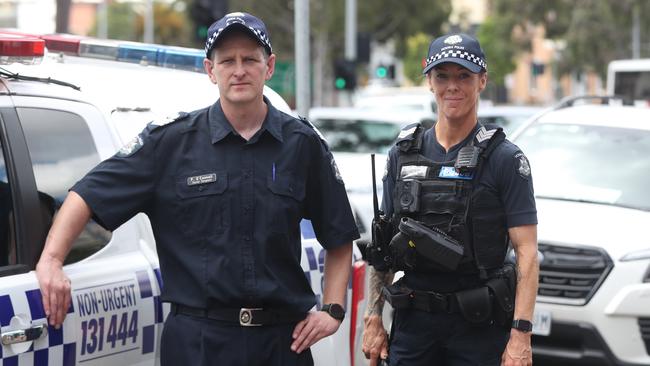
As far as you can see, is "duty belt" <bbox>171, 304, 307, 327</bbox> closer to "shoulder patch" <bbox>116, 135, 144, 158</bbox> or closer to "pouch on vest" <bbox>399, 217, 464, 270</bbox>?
"shoulder patch" <bbox>116, 135, 144, 158</bbox>

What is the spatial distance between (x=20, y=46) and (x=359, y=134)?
9654 mm

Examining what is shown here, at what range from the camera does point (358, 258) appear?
4.62 meters

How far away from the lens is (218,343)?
131 inches

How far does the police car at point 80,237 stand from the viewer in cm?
338

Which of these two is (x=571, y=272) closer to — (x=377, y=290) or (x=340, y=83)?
(x=377, y=290)

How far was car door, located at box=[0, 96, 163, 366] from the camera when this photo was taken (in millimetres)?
3340

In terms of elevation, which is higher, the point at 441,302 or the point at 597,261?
the point at 441,302

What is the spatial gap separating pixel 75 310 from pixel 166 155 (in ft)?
1.84

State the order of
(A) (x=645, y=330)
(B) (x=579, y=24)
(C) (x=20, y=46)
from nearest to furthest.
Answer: (C) (x=20, y=46) → (A) (x=645, y=330) → (B) (x=579, y=24)

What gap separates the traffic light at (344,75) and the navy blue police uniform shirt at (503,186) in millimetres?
18204

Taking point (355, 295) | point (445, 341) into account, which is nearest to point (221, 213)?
point (445, 341)

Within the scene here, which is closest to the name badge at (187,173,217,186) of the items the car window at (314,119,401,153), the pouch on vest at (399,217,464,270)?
the pouch on vest at (399,217,464,270)

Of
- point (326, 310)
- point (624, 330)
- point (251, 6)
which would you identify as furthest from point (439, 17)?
point (326, 310)

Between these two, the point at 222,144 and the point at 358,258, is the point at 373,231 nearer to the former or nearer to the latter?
the point at 358,258
